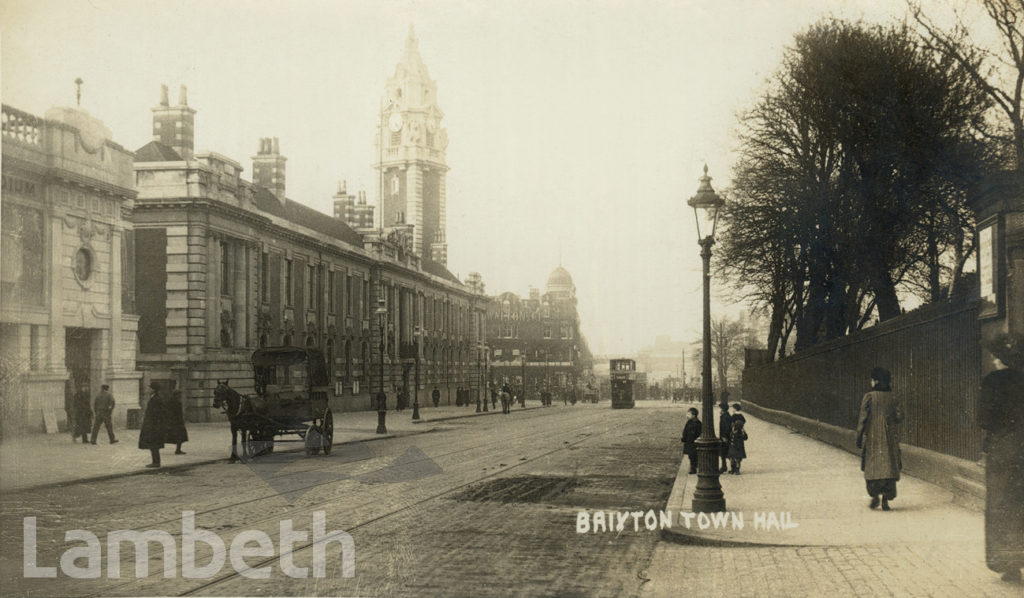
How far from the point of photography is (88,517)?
12.0m

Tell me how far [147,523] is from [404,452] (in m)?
12.8

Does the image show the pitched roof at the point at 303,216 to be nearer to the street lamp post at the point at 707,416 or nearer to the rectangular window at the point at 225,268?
the rectangular window at the point at 225,268

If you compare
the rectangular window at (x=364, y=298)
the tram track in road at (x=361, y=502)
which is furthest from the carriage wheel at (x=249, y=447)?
the rectangular window at (x=364, y=298)

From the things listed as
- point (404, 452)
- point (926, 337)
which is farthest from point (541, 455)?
point (926, 337)

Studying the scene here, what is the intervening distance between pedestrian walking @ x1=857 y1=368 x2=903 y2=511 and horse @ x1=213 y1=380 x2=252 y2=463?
12.8 meters

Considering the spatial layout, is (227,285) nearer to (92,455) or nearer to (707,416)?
(92,455)

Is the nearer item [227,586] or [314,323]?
[227,586]

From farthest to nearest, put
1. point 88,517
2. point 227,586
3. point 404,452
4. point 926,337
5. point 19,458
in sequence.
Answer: point 404,452
point 19,458
point 926,337
point 88,517
point 227,586

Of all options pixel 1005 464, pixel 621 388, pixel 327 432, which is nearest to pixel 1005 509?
pixel 1005 464

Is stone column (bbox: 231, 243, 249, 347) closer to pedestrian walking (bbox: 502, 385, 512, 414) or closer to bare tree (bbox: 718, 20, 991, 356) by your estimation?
bare tree (bbox: 718, 20, 991, 356)

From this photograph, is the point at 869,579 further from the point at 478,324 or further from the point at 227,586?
the point at 478,324

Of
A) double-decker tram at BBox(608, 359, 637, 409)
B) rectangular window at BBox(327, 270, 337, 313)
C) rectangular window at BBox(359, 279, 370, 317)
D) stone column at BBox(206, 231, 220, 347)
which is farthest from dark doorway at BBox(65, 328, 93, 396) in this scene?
double-decker tram at BBox(608, 359, 637, 409)

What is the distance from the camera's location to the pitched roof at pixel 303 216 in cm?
4232

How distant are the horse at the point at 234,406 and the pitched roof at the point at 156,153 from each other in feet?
69.1
